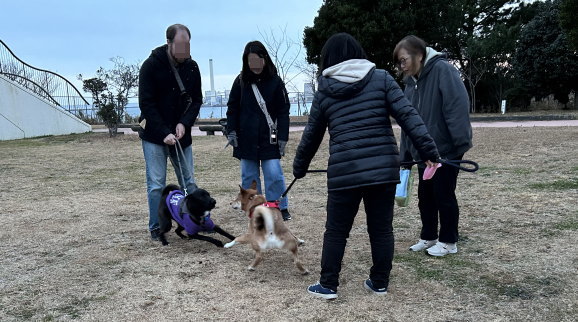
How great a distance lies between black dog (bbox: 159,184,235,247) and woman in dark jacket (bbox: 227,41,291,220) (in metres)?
0.68

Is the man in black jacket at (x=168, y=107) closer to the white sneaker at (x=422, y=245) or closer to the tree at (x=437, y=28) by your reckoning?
the white sneaker at (x=422, y=245)

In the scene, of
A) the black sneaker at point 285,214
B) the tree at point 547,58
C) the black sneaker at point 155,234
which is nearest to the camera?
the black sneaker at point 155,234

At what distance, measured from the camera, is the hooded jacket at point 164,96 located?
3.60 metres

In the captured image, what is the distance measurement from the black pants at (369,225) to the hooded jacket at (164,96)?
1681mm

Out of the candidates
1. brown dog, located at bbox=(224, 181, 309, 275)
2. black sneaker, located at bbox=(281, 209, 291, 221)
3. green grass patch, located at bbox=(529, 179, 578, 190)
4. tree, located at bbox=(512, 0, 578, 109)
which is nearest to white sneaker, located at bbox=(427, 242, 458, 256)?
Answer: brown dog, located at bbox=(224, 181, 309, 275)

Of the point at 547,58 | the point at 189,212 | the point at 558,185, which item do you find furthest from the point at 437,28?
the point at 189,212

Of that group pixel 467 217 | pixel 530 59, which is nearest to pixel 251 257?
pixel 467 217

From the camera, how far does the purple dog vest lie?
11.5 ft

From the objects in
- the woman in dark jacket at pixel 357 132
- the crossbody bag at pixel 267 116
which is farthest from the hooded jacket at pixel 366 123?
the crossbody bag at pixel 267 116

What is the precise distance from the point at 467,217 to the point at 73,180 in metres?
5.57

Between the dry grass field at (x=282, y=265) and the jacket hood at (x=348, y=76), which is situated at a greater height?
the jacket hood at (x=348, y=76)

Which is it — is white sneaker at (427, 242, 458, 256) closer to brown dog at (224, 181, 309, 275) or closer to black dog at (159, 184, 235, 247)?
brown dog at (224, 181, 309, 275)

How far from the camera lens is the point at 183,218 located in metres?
3.50

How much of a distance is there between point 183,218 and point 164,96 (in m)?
0.99
